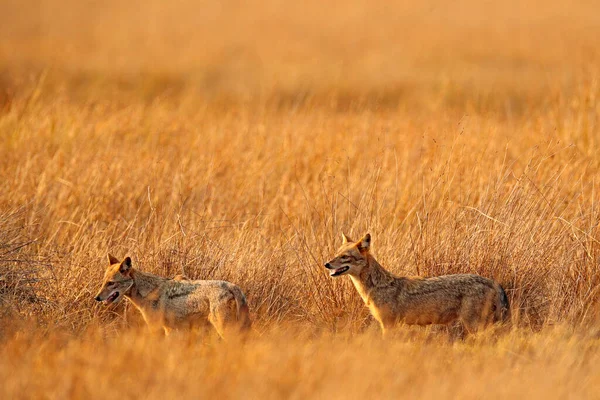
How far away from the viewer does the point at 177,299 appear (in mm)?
7949

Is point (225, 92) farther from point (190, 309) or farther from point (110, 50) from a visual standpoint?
point (190, 309)

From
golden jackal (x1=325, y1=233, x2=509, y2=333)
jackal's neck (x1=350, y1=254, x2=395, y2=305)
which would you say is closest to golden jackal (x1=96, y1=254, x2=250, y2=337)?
golden jackal (x1=325, y1=233, x2=509, y2=333)

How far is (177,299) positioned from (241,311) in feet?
2.11

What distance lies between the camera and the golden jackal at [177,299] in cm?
758

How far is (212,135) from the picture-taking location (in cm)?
1488

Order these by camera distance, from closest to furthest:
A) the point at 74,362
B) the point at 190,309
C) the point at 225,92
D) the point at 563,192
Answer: the point at 74,362 < the point at 190,309 < the point at 563,192 < the point at 225,92

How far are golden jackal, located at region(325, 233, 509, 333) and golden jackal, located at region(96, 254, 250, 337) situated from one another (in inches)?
38.2

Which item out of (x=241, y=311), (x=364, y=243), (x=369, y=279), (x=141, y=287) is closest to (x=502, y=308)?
(x=369, y=279)

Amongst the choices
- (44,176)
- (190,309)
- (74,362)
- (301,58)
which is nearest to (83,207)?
(44,176)

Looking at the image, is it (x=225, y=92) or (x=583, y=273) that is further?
(x=225, y=92)

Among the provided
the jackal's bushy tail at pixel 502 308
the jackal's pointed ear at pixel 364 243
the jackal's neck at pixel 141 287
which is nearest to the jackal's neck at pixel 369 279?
the jackal's pointed ear at pixel 364 243

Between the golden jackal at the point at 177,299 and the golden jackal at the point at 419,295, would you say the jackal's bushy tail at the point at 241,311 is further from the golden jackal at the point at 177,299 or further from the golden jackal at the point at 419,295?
the golden jackal at the point at 419,295

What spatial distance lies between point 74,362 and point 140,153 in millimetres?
7844

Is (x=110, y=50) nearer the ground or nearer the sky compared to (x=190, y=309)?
nearer the sky
